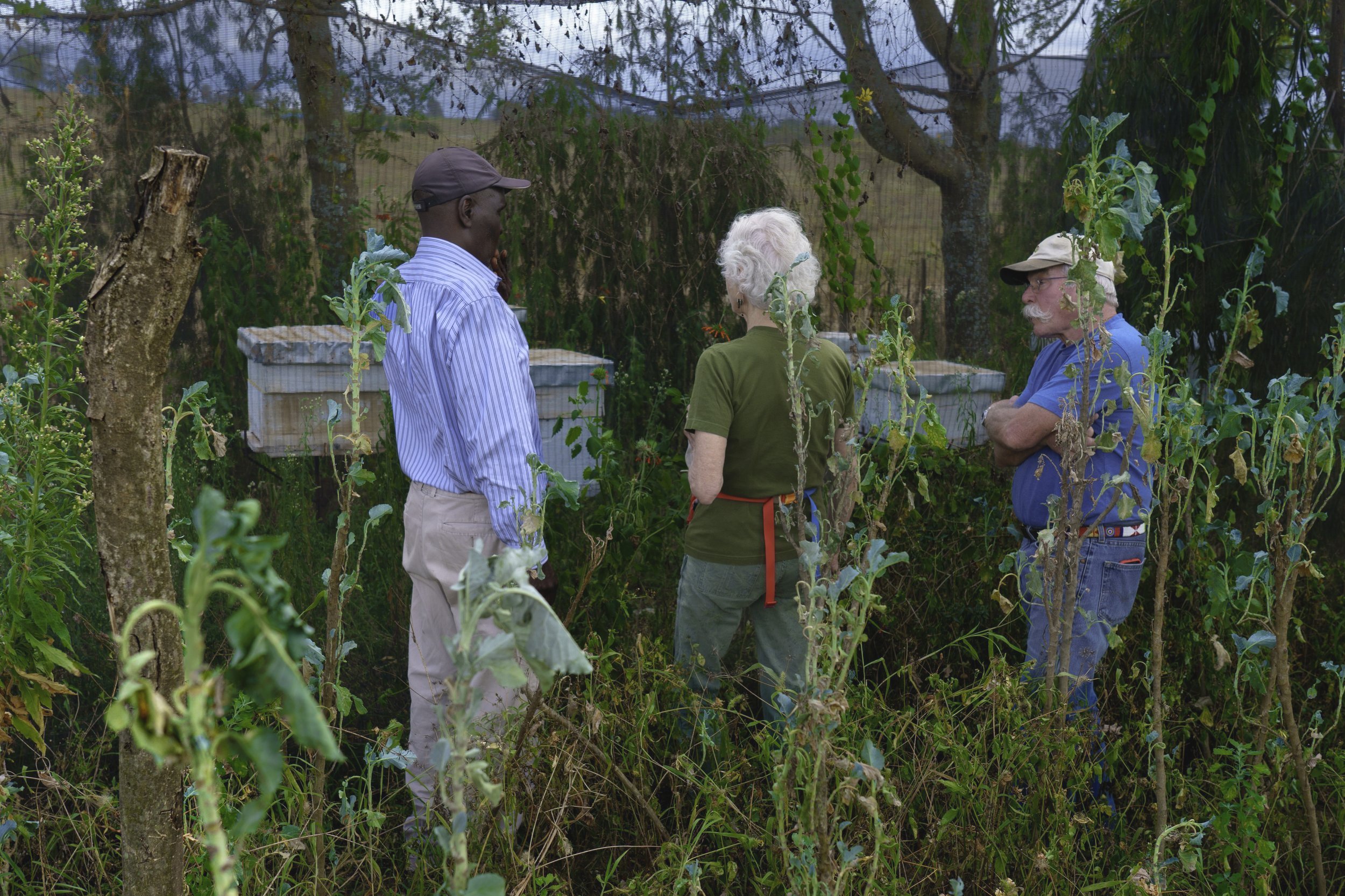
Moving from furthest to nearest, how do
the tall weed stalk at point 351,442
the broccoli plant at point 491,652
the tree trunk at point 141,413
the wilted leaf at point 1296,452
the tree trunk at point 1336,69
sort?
the tree trunk at point 1336,69 < the wilted leaf at point 1296,452 < the tall weed stalk at point 351,442 < the tree trunk at point 141,413 < the broccoli plant at point 491,652

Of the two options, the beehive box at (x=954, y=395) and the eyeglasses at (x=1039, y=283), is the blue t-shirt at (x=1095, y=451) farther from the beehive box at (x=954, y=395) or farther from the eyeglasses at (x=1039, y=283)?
the beehive box at (x=954, y=395)

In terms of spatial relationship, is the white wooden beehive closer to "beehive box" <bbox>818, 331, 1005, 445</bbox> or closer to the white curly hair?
the white curly hair

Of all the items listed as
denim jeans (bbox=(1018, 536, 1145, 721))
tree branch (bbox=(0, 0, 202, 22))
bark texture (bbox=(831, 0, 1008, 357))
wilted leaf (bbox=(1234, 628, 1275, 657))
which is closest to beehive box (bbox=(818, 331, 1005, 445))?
bark texture (bbox=(831, 0, 1008, 357))

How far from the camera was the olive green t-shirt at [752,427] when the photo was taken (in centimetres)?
269

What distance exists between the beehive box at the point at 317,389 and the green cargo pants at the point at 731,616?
1.34 metres

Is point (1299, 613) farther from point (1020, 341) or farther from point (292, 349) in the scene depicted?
point (292, 349)

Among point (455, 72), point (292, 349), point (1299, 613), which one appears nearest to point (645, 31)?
point (455, 72)

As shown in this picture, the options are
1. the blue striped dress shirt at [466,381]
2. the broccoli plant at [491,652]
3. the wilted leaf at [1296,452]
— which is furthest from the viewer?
the blue striped dress shirt at [466,381]

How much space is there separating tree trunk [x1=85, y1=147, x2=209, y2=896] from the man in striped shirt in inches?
36.2

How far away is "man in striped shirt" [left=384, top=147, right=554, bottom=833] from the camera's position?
2.50m

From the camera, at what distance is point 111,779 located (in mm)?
2854

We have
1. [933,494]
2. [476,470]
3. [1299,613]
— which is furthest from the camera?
[933,494]

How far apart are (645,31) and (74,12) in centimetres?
299

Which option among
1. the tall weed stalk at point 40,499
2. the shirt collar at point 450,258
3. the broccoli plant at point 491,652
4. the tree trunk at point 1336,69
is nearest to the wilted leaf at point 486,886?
the broccoli plant at point 491,652
